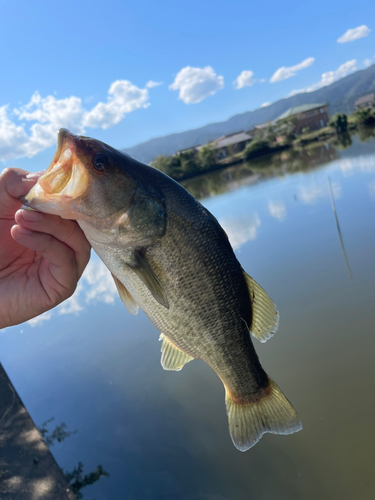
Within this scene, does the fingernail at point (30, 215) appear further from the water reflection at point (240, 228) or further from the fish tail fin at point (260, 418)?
the water reflection at point (240, 228)

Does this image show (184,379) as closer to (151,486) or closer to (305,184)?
(151,486)

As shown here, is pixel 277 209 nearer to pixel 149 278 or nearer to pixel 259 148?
pixel 149 278

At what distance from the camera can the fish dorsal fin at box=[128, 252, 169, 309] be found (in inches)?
70.7

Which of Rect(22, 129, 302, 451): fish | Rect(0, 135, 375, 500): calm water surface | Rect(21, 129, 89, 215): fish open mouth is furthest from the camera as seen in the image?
Rect(0, 135, 375, 500): calm water surface

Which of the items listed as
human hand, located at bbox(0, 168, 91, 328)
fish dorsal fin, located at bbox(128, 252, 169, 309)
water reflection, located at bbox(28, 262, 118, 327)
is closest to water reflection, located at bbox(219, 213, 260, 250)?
water reflection, located at bbox(28, 262, 118, 327)

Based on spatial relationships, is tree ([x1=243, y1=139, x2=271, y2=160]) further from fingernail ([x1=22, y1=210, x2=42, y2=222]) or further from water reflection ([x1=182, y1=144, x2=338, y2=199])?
fingernail ([x1=22, y1=210, x2=42, y2=222])

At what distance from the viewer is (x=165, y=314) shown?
1898 millimetres

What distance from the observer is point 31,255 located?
2391 millimetres

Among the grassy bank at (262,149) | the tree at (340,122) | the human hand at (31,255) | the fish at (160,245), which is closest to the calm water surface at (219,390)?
the fish at (160,245)

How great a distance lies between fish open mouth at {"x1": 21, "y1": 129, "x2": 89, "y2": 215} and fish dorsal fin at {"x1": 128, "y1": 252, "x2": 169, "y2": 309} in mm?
496

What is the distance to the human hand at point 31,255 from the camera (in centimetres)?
179

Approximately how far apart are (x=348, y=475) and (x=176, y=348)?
3815 mm

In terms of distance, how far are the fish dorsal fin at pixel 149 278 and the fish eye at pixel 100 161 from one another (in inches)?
20.7

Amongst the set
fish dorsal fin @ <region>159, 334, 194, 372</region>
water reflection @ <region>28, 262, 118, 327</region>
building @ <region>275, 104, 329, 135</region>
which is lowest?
water reflection @ <region>28, 262, 118, 327</region>
